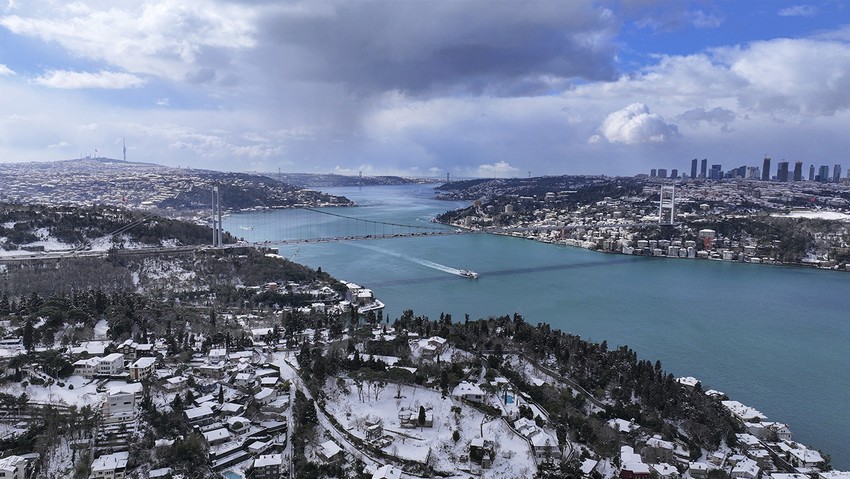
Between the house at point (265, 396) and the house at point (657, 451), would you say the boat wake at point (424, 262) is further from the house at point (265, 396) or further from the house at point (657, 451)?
the house at point (657, 451)

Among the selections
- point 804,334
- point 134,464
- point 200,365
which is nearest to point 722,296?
point 804,334

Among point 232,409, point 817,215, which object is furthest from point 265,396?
point 817,215

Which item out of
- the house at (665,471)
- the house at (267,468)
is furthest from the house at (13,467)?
the house at (665,471)

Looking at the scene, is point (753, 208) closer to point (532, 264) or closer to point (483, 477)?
point (532, 264)

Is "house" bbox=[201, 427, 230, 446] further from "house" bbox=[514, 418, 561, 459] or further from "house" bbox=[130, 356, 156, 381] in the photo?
"house" bbox=[514, 418, 561, 459]

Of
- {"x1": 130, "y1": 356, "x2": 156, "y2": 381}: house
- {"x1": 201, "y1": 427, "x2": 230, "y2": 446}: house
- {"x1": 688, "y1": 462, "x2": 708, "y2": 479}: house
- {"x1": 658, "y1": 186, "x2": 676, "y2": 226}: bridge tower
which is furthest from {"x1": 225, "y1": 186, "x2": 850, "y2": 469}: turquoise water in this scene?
{"x1": 201, "y1": 427, "x2": 230, "y2": 446}: house
